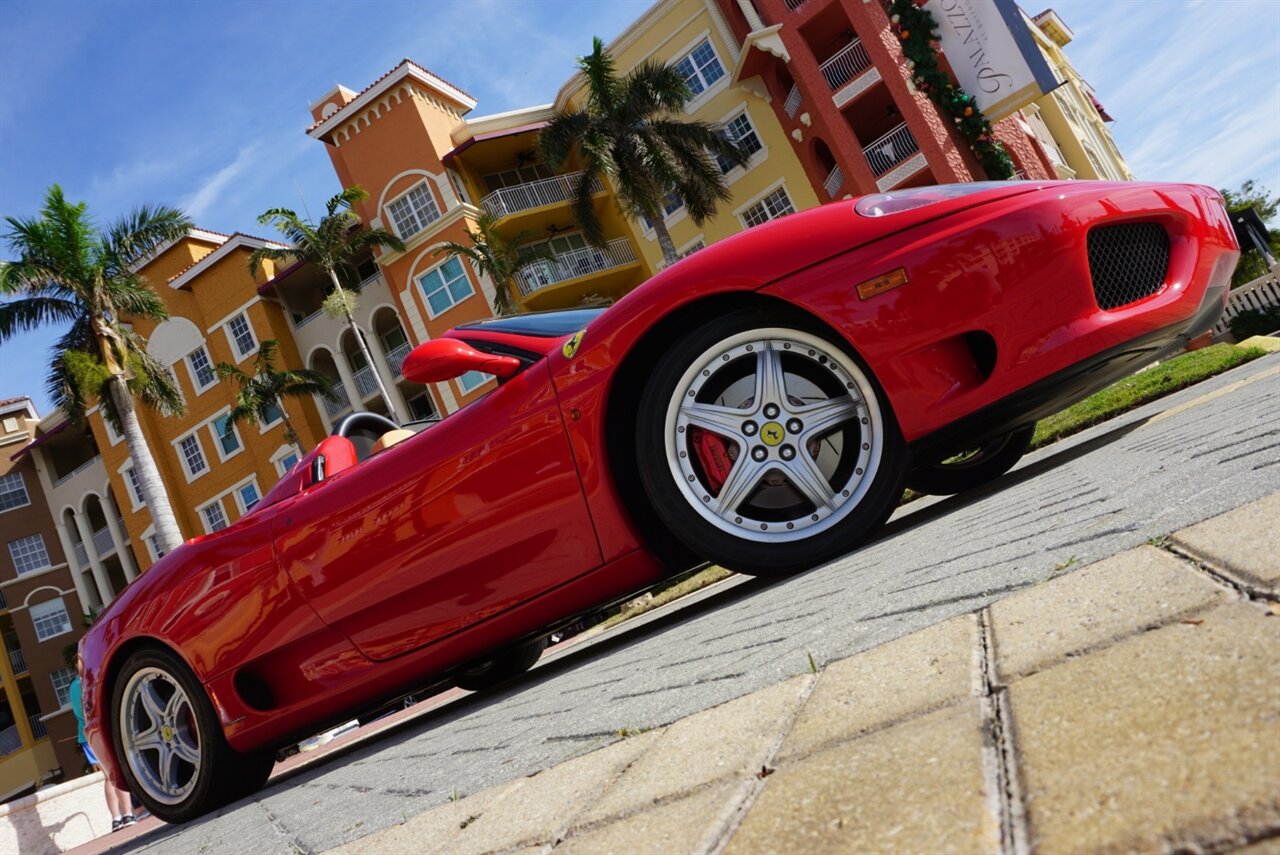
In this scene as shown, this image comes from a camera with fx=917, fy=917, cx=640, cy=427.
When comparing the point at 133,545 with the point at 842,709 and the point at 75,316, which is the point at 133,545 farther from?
the point at 842,709

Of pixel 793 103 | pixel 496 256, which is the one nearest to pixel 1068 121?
pixel 793 103

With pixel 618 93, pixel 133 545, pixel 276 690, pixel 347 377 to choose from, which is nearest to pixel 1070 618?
pixel 276 690

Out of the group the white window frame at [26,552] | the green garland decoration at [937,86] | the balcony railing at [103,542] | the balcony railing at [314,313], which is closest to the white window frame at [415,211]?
the balcony railing at [314,313]

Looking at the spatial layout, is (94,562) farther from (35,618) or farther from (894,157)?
(894,157)

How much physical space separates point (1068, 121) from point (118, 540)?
42302mm

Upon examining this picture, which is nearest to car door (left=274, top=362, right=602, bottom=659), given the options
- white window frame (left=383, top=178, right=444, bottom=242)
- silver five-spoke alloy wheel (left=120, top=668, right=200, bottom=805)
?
silver five-spoke alloy wheel (left=120, top=668, right=200, bottom=805)

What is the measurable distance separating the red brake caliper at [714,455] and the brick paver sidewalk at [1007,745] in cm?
128

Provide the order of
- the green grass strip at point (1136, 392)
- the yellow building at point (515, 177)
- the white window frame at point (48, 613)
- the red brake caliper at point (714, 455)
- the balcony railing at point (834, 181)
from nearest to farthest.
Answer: the red brake caliper at point (714, 455) < the green grass strip at point (1136, 392) < the balcony railing at point (834, 181) < the yellow building at point (515, 177) < the white window frame at point (48, 613)

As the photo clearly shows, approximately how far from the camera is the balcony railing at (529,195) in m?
28.5

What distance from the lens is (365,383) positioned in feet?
→ 106

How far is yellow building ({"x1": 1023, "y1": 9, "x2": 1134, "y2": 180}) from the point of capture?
105 feet

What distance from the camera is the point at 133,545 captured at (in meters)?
37.8

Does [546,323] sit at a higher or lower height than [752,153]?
lower

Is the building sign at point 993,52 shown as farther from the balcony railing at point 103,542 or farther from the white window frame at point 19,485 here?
the white window frame at point 19,485
